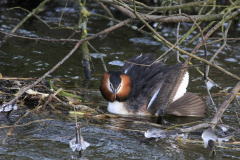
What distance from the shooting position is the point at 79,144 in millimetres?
3633

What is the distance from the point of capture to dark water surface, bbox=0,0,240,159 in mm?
4177

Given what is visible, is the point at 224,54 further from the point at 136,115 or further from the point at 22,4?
the point at 22,4

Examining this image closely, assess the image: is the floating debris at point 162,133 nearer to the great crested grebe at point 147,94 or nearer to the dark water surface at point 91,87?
the dark water surface at point 91,87

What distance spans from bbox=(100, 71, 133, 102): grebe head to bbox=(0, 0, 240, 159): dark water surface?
1.44 ft

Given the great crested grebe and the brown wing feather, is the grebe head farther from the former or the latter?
the brown wing feather

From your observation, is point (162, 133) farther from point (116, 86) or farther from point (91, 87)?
point (91, 87)

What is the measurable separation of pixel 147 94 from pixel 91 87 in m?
1.53

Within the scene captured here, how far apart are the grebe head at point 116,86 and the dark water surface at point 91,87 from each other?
0.44 meters

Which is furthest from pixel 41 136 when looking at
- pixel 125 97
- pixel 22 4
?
pixel 22 4

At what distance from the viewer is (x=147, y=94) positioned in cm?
610

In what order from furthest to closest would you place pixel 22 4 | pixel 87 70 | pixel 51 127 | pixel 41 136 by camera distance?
pixel 22 4 < pixel 87 70 < pixel 51 127 < pixel 41 136

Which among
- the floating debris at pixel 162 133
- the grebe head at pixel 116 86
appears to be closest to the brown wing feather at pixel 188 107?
the grebe head at pixel 116 86

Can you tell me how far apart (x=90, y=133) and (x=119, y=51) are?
524 cm

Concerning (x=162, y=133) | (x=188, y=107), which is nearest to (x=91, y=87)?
(x=188, y=107)
